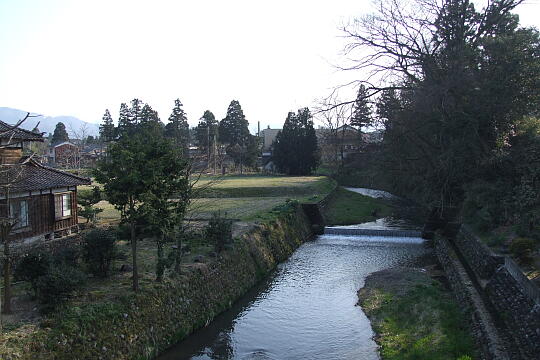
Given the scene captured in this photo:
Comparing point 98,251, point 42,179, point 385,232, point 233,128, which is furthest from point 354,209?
point 233,128

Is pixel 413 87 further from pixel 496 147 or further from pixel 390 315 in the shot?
pixel 390 315

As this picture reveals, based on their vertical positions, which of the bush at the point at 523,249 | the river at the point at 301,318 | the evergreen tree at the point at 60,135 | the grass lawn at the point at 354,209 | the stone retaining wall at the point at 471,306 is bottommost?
the river at the point at 301,318

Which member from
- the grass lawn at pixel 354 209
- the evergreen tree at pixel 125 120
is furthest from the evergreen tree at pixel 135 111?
the grass lawn at pixel 354 209

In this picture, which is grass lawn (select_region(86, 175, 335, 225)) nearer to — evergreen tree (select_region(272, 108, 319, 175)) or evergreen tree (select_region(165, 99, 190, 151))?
evergreen tree (select_region(272, 108, 319, 175))

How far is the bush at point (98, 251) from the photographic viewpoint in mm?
13953

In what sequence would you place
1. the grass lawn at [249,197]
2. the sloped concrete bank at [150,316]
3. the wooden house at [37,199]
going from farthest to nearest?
the grass lawn at [249,197] → the wooden house at [37,199] → the sloped concrete bank at [150,316]

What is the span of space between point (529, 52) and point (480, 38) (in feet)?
7.56

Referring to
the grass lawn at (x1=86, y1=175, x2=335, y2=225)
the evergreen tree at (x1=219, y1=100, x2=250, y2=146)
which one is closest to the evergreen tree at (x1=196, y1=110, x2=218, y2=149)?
the evergreen tree at (x1=219, y1=100, x2=250, y2=146)

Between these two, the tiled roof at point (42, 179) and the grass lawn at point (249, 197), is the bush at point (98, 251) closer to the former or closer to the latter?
the tiled roof at point (42, 179)

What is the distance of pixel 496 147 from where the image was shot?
1905 cm

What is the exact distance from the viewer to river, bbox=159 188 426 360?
12.7m

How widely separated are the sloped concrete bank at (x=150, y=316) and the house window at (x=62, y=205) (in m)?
6.88

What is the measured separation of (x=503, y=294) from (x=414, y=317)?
9.48 feet

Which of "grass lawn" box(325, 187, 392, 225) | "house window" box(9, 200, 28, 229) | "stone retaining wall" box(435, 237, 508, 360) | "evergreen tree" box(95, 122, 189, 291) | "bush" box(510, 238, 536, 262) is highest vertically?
"evergreen tree" box(95, 122, 189, 291)
